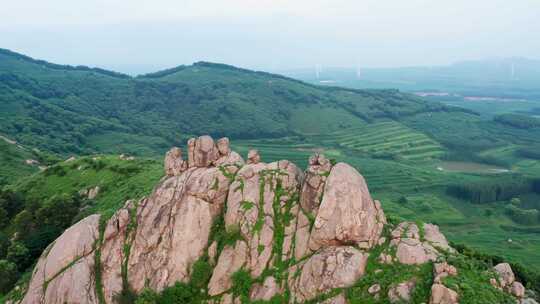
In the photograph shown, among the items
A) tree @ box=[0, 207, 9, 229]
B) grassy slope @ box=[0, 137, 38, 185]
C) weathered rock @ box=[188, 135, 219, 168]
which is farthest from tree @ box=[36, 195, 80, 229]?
grassy slope @ box=[0, 137, 38, 185]

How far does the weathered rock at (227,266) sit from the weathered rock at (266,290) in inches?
88.1

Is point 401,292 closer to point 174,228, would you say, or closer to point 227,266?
point 227,266

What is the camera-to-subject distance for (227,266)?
107ft

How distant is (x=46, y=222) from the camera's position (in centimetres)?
4947

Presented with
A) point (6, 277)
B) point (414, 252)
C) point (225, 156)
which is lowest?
point (6, 277)

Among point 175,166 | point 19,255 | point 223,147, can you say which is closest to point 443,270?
point 223,147

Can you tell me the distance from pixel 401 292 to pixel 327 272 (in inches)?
212

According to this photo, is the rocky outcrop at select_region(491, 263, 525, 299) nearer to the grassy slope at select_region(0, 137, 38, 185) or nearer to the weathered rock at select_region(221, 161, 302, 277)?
the weathered rock at select_region(221, 161, 302, 277)

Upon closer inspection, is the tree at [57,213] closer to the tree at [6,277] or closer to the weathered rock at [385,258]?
the tree at [6,277]

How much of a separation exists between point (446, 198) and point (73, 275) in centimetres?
11585

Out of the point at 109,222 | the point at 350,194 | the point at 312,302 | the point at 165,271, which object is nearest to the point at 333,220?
the point at 350,194

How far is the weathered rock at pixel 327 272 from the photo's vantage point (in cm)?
2923

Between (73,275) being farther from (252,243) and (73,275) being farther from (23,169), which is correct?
(23,169)

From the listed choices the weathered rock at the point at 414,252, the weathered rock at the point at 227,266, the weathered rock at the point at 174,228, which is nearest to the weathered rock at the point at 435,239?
the weathered rock at the point at 414,252
